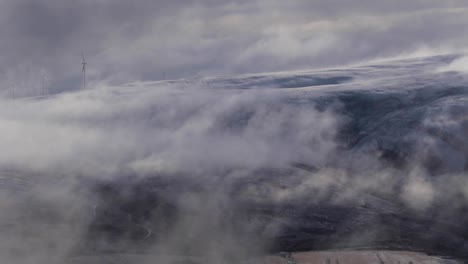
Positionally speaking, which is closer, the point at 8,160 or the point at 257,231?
the point at 257,231

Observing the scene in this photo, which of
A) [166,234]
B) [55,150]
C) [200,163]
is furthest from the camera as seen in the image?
[55,150]

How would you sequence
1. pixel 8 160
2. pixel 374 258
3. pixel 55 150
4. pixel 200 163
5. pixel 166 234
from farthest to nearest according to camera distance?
pixel 55 150, pixel 8 160, pixel 200 163, pixel 166 234, pixel 374 258

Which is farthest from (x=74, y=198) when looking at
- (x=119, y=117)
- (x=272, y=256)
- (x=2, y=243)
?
(x=119, y=117)

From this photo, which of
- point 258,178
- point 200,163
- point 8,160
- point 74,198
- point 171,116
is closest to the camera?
point 74,198

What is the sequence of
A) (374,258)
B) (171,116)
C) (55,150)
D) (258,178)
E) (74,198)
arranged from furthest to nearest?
(171,116)
(55,150)
(258,178)
(74,198)
(374,258)

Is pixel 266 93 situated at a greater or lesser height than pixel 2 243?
greater

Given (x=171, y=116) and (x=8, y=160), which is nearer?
(x=8, y=160)

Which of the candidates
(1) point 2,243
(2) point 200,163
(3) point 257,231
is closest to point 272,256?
(3) point 257,231

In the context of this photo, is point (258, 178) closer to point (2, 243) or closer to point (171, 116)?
point (2, 243)

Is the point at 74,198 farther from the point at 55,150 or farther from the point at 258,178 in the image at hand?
the point at 55,150
